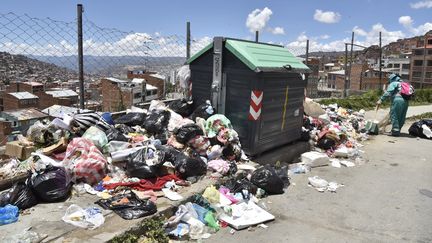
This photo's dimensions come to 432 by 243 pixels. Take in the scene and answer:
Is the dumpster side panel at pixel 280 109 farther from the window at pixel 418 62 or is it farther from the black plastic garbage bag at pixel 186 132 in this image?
the window at pixel 418 62

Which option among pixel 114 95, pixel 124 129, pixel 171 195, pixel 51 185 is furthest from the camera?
pixel 114 95

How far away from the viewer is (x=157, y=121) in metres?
5.62

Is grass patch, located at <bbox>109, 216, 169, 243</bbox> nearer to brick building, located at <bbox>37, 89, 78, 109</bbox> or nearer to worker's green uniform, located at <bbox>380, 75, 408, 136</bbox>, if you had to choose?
brick building, located at <bbox>37, 89, 78, 109</bbox>

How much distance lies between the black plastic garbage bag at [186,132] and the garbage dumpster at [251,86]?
74 centimetres

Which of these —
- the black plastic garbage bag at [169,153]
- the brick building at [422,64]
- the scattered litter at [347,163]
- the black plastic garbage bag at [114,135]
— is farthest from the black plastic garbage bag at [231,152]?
the brick building at [422,64]

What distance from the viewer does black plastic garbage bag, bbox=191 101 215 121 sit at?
5789 mm

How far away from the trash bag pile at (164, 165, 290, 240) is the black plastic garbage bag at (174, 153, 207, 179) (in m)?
0.31

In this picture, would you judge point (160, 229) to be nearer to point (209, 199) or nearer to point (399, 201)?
point (209, 199)

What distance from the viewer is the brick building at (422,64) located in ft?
277

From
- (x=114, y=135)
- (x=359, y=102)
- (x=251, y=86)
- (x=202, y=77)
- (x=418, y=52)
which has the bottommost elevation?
(x=114, y=135)

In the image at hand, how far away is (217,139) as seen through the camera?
5352 mm

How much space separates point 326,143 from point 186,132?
328cm

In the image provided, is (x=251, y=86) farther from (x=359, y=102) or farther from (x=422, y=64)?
(x=422, y=64)

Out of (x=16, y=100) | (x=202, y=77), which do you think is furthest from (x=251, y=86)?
(x=16, y=100)
